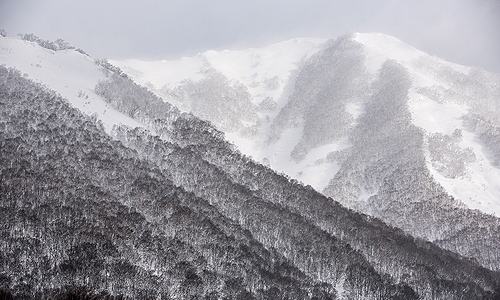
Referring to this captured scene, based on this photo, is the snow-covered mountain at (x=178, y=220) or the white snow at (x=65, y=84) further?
the white snow at (x=65, y=84)

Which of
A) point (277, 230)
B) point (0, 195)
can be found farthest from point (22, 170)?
point (277, 230)

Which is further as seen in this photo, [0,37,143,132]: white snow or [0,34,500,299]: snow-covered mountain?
[0,37,143,132]: white snow

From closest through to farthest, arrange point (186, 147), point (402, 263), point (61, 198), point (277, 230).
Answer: point (61, 198)
point (402, 263)
point (277, 230)
point (186, 147)

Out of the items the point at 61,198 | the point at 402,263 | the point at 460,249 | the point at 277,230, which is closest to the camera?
the point at 61,198

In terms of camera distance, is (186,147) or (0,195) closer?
(0,195)

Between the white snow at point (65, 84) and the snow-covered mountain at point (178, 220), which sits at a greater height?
the white snow at point (65, 84)

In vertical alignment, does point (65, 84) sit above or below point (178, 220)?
above

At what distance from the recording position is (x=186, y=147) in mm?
176625

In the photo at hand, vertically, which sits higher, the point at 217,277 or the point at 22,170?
the point at 22,170

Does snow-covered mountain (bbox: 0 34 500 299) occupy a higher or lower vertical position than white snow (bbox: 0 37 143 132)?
lower

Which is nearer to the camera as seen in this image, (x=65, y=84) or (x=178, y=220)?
(x=178, y=220)

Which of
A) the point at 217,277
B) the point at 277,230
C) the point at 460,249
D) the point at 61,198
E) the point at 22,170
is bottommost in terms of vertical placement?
the point at 460,249

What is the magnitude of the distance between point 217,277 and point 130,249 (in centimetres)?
2686

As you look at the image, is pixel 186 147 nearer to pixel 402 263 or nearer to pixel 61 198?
pixel 61 198
